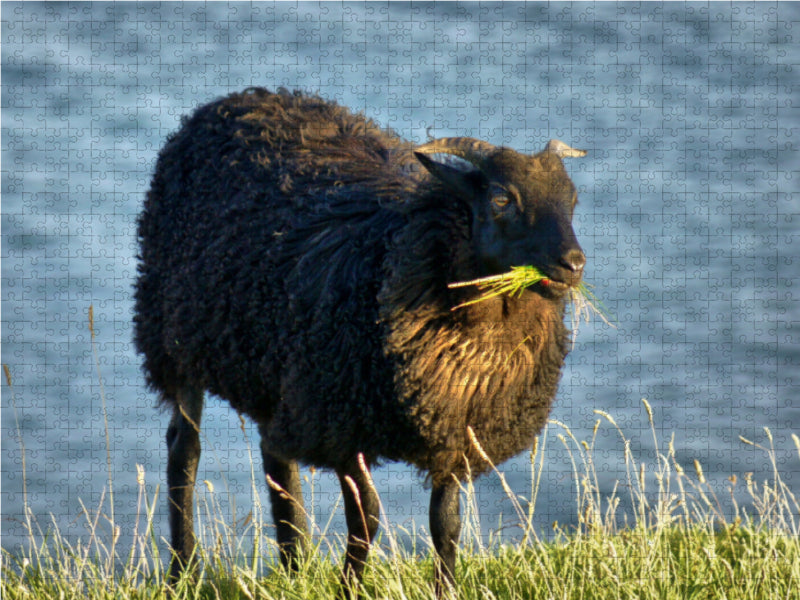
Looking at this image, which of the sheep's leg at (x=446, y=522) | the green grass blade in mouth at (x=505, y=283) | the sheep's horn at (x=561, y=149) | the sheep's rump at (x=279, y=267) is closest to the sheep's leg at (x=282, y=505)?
the sheep's rump at (x=279, y=267)

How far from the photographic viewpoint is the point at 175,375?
26.3ft

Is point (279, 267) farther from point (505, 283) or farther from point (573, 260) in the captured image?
point (573, 260)

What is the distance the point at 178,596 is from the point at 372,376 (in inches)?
61.9

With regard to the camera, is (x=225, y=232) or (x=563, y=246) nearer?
(x=563, y=246)

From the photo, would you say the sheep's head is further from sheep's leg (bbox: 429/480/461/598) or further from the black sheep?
sheep's leg (bbox: 429/480/461/598)

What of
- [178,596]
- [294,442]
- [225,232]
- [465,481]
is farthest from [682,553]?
[225,232]

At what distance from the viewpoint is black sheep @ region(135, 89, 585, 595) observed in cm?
603

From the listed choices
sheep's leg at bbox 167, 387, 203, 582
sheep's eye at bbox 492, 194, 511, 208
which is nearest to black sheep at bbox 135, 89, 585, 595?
sheep's eye at bbox 492, 194, 511, 208

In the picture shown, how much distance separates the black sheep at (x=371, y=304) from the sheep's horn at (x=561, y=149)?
2cm

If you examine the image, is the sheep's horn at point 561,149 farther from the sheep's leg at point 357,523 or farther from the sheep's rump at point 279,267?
the sheep's leg at point 357,523

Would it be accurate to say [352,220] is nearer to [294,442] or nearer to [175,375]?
[294,442]

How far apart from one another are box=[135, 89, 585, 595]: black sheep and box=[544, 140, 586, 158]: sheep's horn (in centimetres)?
2

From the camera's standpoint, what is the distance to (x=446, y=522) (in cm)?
641

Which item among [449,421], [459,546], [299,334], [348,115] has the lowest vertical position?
[459,546]
